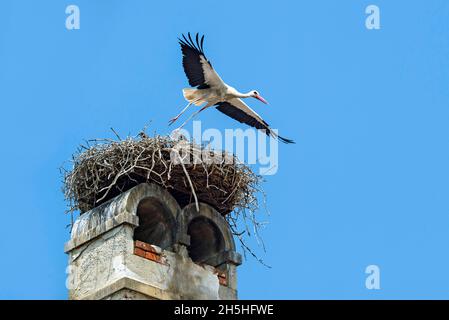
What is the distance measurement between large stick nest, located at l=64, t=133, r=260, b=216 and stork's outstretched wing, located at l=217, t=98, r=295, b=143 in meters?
2.50

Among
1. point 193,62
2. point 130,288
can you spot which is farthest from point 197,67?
point 130,288

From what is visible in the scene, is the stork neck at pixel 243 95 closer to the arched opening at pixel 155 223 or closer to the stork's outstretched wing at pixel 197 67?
the stork's outstretched wing at pixel 197 67

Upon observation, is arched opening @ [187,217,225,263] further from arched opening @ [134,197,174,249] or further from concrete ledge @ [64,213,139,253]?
concrete ledge @ [64,213,139,253]

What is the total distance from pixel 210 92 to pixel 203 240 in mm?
2905

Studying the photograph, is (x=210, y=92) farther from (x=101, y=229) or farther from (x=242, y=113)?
(x=101, y=229)

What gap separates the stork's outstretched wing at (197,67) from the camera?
1373 cm

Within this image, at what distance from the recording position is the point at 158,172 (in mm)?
11758

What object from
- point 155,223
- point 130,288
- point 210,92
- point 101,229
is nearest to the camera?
point 130,288

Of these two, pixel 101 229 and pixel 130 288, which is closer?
pixel 130 288

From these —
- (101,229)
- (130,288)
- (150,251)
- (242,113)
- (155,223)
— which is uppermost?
(242,113)

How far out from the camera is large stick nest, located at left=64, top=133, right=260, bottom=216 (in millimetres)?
11750

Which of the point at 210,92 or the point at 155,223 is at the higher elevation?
the point at 210,92

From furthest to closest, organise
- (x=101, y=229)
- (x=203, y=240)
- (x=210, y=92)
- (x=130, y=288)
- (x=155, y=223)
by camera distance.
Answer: (x=210, y=92)
(x=203, y=240)
(x=155, y=223)
(x=101, y=229)
(x=130, y=288)

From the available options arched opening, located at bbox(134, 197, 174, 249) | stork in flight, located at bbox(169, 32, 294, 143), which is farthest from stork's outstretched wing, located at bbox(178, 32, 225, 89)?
arched opening, located at bbox(134, 197, 174, 249)
